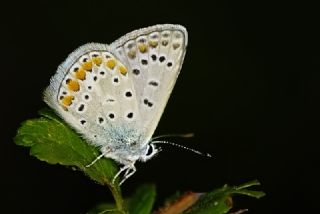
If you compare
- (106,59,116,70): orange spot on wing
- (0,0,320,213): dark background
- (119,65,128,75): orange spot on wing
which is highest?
(106,59,116,70): orange spot on wing

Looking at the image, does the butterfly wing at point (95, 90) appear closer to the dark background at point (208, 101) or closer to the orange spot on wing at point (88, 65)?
the orange spot on wing at point (88, 65)

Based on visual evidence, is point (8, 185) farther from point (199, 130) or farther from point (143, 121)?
point (143, 121)

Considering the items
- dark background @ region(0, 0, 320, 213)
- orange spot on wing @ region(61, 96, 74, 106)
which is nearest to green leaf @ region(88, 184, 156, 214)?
orange spot on wing @ region(61, 96, 74, 106)

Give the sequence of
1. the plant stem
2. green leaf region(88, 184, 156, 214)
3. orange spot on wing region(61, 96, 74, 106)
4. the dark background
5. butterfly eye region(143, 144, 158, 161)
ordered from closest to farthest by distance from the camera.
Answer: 1. the plant stem
2. green leaf region(88, 184, 156, 214)
3. orange spot on wing region(61, 96, 74, 106)
4. butterfly eye region(143, 144, 158, 161)
5. the dark background

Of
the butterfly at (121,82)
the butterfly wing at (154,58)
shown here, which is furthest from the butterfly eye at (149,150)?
the butterfly wing at (154,58)

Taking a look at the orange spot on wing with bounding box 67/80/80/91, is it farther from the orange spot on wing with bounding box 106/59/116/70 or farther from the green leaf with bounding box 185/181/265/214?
the green leaf with bounding box 185/181/265/214

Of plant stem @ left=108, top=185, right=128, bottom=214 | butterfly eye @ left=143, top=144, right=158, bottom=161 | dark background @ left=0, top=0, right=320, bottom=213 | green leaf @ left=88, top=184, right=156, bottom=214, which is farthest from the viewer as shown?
dark background @ left=0, top=0, right=320, bottom=213
